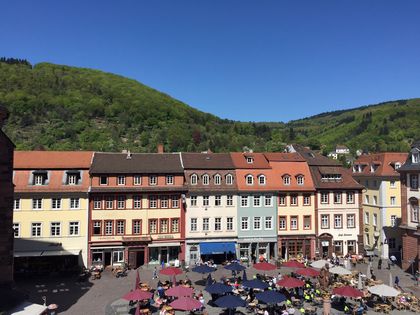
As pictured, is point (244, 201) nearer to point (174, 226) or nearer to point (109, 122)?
point (174, 226)

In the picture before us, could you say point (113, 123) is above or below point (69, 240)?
above

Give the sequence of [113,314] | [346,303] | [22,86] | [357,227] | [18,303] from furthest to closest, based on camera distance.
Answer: [22,86], [357,227], [346,303], [113,314], [18,303]

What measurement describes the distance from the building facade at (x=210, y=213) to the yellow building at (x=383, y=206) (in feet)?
64.4

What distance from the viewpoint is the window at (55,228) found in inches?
1548

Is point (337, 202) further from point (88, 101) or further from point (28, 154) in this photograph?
point (88, 101)

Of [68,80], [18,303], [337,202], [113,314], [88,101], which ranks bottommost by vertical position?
[113,314]

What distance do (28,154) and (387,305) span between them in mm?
38738

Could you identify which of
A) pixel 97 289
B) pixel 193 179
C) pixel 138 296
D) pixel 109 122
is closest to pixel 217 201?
pixel 193 179

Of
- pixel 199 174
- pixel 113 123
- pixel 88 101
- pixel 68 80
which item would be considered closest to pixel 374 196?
pixel 199 174

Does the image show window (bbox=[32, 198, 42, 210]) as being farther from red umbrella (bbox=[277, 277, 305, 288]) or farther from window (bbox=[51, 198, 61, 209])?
red umbrella (bbox=[277, 277, 305, 288])

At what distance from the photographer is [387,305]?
27.4 m

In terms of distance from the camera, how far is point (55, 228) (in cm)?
3944

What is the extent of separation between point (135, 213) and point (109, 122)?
3979 inches

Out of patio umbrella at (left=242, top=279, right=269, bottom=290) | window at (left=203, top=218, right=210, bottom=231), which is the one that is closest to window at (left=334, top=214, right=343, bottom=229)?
window at (left=203, top=218, right=210, bottom=231)
